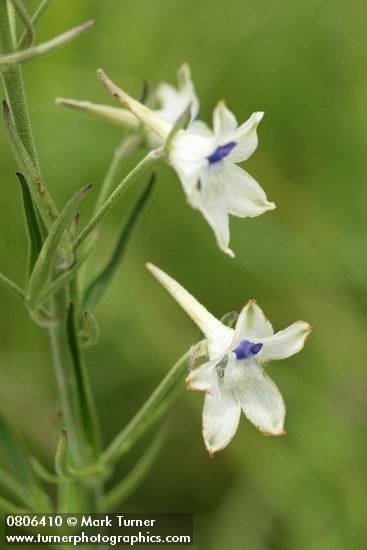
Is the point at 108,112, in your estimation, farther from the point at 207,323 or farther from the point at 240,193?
the point at 207,323

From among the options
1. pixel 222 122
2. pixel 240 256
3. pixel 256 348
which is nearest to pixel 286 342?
pixel 256 348

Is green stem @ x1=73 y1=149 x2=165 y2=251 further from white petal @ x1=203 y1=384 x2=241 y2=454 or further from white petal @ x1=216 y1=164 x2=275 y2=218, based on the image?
white petal @ x1=203 y1=384 x2=241 y2=454

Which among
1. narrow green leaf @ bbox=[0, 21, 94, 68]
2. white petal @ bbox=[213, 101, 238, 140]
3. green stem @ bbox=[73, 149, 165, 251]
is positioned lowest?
green stem @ bbox=[73, 149, 165, 251]

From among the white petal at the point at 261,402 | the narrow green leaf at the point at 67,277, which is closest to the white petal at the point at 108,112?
the narrow green leaf at the point at 67,277

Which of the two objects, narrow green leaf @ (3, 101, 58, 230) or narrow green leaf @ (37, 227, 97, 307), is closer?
narrow green leaf @ (3, 101, 58, 230)

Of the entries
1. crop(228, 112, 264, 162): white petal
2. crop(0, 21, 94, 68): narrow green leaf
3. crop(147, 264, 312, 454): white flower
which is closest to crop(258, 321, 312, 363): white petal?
crop(147, 264, 312, 454): white flower

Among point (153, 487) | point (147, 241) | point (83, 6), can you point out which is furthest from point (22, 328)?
point (83, 6)
